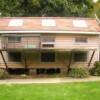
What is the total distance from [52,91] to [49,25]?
11.1m

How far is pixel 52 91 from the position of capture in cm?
2112

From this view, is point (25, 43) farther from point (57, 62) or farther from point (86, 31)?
point (86, 31)

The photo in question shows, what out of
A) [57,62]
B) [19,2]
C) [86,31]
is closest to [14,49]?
[57,62]

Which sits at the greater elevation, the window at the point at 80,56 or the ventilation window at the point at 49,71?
the window at the point at 80,56

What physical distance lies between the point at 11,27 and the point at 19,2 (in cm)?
1763

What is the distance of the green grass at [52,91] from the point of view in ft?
62.6

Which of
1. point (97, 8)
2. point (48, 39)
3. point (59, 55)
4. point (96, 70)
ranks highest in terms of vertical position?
point (48, 39)

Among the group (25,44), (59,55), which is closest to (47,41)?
(59,55)

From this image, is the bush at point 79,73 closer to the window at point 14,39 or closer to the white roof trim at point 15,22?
the window at point 14,39

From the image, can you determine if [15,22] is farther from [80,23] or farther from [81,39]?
[81,39]

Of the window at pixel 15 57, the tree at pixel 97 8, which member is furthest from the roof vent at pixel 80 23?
the tree at pixel 97 8

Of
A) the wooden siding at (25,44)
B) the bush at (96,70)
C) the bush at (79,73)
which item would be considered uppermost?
the wooden siding at (25,44)

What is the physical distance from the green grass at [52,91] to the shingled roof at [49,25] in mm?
7191

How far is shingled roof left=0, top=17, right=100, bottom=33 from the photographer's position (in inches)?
1192
